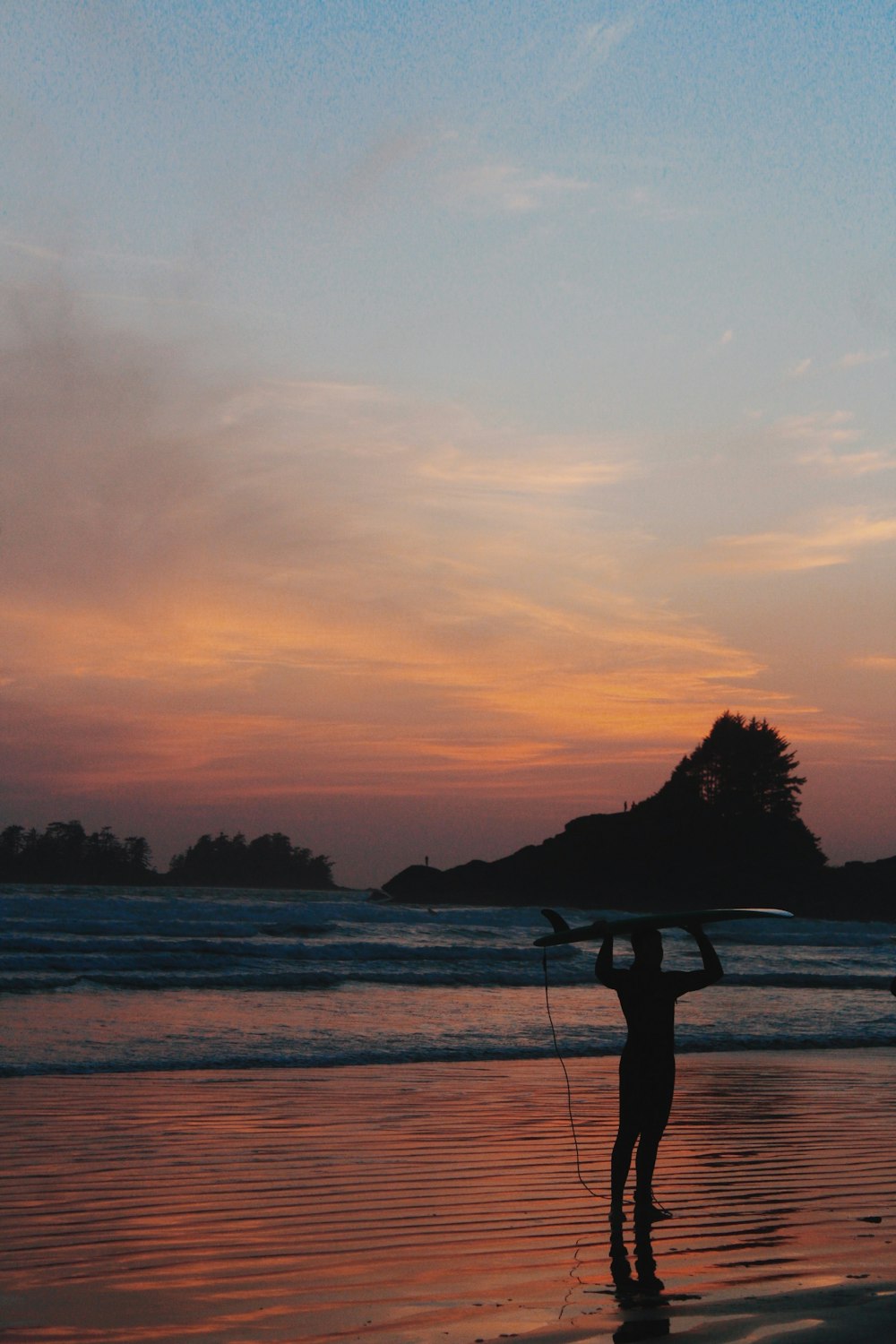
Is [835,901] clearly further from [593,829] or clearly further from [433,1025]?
[433,1025]

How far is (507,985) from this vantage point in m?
25.0

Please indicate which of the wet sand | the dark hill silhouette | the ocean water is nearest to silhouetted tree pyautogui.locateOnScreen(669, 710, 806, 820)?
the dark hill silhouette

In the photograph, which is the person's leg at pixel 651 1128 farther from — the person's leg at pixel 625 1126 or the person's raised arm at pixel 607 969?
the person's raised arm at pixel 607 969

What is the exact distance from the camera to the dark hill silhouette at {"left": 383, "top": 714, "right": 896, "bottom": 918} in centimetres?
8338

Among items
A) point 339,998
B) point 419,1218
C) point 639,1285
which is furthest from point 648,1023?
point 339,998

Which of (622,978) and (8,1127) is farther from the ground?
(622,978)

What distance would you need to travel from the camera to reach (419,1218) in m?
7.22

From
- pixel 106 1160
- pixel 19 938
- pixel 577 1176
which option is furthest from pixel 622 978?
pixel 19 938

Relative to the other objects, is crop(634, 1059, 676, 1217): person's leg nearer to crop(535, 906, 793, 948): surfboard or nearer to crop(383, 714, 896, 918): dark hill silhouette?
crop(535, 906, 793, 948): surfboard

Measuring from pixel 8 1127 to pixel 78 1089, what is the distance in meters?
2.11

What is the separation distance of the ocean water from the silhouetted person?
7222 millimetres

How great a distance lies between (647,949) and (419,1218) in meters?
2.05

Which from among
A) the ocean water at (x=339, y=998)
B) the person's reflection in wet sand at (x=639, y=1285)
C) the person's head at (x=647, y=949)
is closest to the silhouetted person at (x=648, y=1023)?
the person's head at (x=647, y=949)

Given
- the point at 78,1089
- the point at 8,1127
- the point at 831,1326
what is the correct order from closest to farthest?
1. the point at 831,1326
2. the point at 8,1127
3. the point at 78,1089
